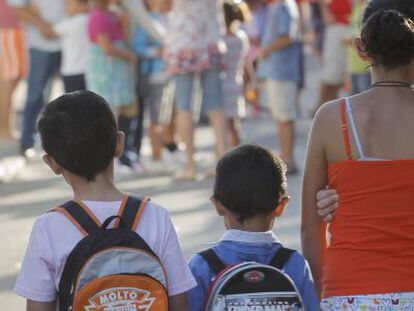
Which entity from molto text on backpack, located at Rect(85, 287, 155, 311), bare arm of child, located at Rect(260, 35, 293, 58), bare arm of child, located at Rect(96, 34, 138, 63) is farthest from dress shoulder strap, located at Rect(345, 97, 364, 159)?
bare arm of child, located at Rect(96, 34, 138, 63)

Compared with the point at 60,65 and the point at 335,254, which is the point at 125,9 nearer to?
the point at 60,65

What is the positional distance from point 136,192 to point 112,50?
128cm

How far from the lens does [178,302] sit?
332 cm

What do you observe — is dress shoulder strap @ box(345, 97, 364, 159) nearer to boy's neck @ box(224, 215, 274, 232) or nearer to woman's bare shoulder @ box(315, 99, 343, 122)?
woman's bare shoulder @ box(315, 99, 343, 122)

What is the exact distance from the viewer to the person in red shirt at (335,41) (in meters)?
11.1

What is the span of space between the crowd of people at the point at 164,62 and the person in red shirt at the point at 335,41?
0.28ft

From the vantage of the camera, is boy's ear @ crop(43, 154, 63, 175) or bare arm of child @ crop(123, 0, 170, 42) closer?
boy's ear @ crop(43, 154, 63, 175)

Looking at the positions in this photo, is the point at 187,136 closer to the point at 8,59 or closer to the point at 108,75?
the point at 108,75

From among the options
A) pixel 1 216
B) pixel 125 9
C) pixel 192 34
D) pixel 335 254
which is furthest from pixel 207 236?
pixel 335 254

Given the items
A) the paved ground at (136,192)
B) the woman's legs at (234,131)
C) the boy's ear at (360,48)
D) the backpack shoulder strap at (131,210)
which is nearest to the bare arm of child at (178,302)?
the backpack shoulder strap at (131,210)

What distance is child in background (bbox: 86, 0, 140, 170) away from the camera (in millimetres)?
9562

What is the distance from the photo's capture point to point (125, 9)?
385 inches

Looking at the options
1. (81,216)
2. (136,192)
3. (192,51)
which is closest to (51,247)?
(81,216)

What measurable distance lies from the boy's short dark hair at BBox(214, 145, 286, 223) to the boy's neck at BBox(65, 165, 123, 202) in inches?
15.6
